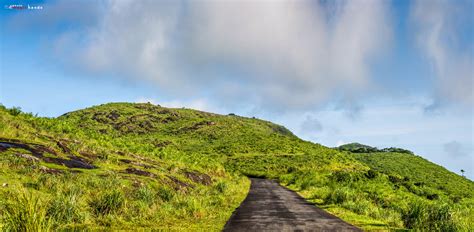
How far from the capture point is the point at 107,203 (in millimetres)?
18688

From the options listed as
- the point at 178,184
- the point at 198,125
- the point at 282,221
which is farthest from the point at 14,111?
the point at 198,125

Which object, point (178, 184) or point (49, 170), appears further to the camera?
point (178, 184)

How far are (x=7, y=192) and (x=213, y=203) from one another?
43.9 ft

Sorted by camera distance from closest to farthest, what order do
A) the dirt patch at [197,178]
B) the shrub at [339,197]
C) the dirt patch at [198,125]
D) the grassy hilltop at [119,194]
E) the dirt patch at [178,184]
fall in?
the grassy hilltop at [119,194] < the shrub at [339,197] < the dirt patch at [178,184] < the dirt patch at [197,178] < the dirt patch at [198,125]

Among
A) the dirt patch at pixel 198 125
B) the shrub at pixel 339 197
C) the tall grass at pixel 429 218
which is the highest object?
the dirt patch at pixel 198 125

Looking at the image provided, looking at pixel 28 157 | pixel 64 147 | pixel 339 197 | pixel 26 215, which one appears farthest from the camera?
pixel 339 197

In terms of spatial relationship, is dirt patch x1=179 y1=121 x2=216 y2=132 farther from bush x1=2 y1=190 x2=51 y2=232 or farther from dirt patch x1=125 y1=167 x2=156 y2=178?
bush x1=2 y1=190 x2=51 y2=232

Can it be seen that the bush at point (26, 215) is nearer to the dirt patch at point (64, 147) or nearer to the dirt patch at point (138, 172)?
the dirt patch at point (138, 172)

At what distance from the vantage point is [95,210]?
18.4 metres

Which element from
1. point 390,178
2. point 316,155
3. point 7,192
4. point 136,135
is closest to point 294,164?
point 316,155

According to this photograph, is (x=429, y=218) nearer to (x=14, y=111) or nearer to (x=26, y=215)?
(x=26, y=215)

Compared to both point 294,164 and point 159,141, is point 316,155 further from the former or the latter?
point 159,141

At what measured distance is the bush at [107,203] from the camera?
1847cm

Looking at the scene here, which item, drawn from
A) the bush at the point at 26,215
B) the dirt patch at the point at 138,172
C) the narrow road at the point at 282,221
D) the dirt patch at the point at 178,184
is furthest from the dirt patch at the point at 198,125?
the bush at the point at 26,215
